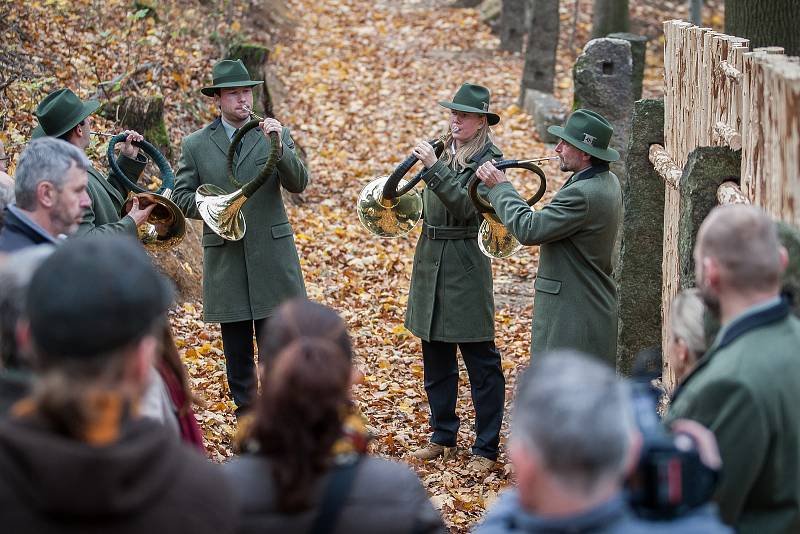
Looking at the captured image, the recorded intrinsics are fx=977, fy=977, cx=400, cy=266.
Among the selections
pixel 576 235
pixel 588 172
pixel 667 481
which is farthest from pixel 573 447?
pixel 588 172

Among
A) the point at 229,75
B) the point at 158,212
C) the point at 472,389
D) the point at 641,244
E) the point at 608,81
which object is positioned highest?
the point at 229,75

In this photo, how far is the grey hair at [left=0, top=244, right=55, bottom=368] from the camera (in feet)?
10.0

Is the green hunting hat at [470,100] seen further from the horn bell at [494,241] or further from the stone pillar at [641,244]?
the stone pillar at [641,244]

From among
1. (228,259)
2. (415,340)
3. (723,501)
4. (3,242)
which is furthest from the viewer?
(415,340)

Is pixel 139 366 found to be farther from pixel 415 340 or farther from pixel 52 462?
pixel 415 340

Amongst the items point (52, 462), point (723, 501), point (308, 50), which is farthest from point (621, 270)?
point (308, 50)

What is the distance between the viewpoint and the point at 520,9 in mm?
18734

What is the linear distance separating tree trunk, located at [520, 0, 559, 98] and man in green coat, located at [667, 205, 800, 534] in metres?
13.0

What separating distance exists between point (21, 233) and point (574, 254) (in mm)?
3163

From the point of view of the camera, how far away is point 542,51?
15.8 metres

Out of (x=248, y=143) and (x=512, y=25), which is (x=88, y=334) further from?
(x=512, y=25)

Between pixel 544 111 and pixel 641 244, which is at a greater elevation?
pixel 544 111

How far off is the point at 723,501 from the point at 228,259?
426cm

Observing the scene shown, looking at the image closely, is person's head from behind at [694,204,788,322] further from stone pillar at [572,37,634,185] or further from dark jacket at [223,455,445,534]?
stone pillar at [572,37,634,185]
